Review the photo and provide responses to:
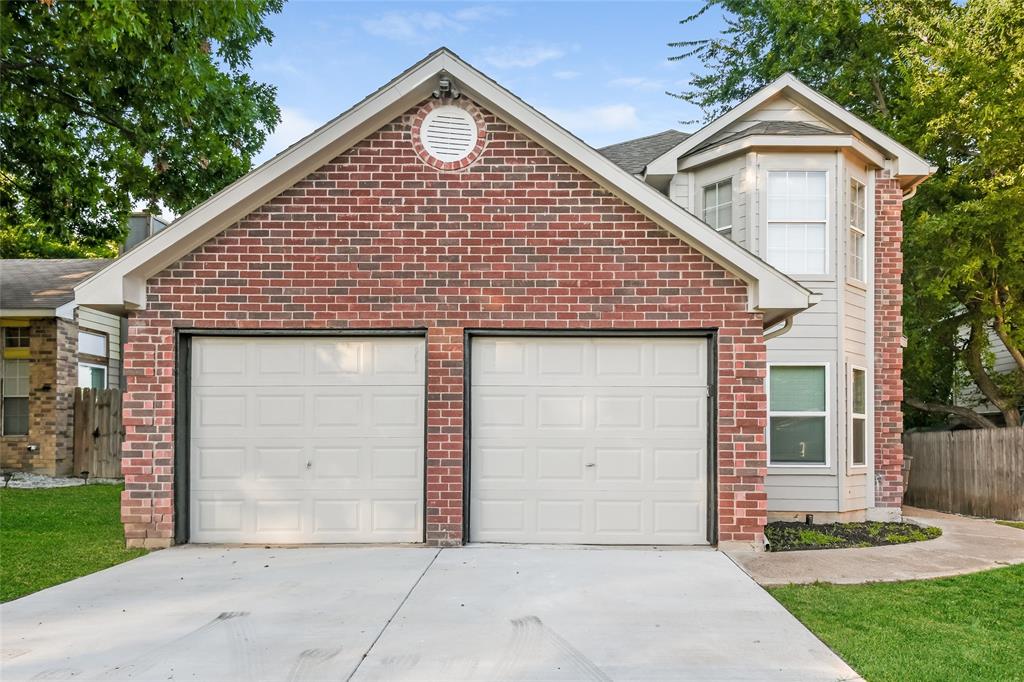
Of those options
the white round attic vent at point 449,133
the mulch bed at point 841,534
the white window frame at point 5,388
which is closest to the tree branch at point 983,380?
the mulch bed at point 841,534

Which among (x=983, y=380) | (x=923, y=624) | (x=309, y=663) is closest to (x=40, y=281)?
(x=309, y=663)

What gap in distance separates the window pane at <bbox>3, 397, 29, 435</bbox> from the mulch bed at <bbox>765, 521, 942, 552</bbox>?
16.2 meters

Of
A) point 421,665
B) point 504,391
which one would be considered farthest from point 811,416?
point 421,665

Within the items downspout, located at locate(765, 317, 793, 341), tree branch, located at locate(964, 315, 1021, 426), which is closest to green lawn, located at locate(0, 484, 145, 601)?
downspout, located at locate(765, 317, 793, 341)

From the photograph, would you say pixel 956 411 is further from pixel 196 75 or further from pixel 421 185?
pixel 196 75

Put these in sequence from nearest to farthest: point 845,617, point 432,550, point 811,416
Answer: point 845,617 < point 432,550 < point 811,416

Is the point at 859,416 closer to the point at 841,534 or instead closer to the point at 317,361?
the point at 841,534

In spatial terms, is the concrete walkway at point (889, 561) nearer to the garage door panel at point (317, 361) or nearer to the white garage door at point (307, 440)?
the white garage door at point (307, 440)

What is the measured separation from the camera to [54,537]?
10.3 metres

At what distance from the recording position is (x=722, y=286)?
9.33m

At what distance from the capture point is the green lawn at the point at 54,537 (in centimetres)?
812

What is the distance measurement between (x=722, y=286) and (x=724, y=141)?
13.9 feet

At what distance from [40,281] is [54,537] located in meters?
12.3

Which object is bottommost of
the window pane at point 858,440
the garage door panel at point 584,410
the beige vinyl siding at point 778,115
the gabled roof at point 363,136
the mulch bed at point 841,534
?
the mulch bed at point 841,534
